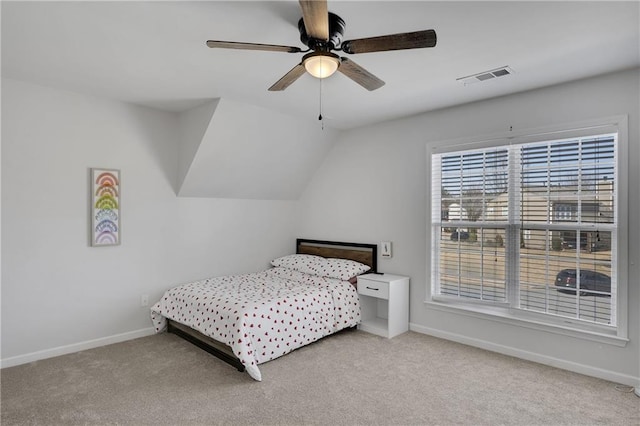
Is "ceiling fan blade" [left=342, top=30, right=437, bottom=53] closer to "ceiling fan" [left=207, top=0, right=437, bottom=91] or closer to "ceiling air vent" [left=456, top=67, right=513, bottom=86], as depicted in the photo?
"ceiling fan" [left=207, top=0, right=437, bottom=91]

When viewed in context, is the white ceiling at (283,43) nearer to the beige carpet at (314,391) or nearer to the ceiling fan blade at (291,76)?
the ceiling fan blade at (291,76)

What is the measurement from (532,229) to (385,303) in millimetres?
1708

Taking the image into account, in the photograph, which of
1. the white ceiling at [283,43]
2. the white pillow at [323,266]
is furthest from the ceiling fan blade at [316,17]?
the white pillow at [323,266]

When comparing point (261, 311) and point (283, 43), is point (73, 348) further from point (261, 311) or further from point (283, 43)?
point (283, 43)

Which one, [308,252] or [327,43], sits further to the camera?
[308,252]

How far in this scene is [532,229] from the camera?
3.30m

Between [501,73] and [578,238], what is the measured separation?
1.47 meters

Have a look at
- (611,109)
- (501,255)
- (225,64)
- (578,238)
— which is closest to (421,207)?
(501,255)

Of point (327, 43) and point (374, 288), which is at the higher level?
point (327, 43)

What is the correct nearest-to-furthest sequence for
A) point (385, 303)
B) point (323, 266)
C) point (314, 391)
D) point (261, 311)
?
point (314, 391) < point (261, 311) < point (385, 303) < point (323, 266)

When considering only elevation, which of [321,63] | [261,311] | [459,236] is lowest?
[261,311]

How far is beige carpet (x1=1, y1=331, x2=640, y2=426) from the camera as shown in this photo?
236 centimetres

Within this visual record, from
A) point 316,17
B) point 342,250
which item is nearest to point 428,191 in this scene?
point 342,250

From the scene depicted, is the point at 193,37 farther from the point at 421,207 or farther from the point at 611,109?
the point at 611,109
